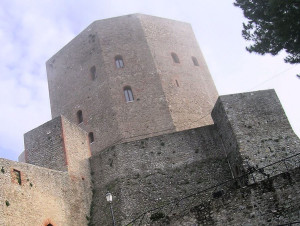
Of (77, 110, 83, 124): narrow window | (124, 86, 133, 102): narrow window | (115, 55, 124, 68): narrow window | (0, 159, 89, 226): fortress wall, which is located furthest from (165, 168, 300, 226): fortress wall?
(115, 55, 124, 68): narrow window

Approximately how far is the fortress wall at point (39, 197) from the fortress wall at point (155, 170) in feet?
4.34

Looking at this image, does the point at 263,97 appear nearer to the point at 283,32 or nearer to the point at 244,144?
the point at 244,144

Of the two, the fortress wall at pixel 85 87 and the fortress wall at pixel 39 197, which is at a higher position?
the fortress wall at pixel 85 87

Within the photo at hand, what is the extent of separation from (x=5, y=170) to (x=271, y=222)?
1016 centimetres

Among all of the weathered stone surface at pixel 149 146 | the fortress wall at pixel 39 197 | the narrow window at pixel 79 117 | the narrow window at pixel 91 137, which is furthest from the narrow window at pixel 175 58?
the fortress wall at pixel 39 197

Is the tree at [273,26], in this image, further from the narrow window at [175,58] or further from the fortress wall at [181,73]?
the narrow window at [175,58]

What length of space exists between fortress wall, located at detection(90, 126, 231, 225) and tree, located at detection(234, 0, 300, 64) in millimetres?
6444

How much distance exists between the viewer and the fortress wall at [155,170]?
19.4 metres

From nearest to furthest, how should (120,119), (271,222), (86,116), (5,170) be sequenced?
(271,222), (5,170), (120,119), (86,116)

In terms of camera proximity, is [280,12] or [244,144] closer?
[280,12]

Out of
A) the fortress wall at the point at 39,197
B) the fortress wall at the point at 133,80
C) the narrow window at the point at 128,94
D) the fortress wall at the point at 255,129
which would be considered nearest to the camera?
the fortress wall at the point at 39,197

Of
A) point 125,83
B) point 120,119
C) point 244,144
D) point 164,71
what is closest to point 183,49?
point 164,71

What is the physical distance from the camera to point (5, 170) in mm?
16578

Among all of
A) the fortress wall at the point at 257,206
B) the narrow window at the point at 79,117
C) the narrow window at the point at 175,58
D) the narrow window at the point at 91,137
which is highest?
the narrow window at the point at 175,58
